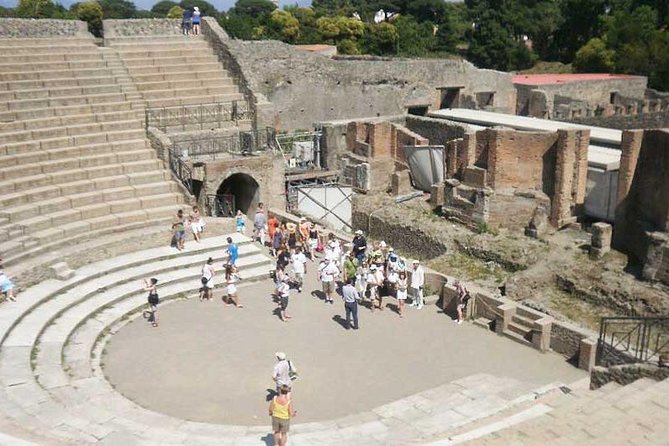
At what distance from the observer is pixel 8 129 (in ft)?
62.9

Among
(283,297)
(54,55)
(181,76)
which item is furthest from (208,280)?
(54,55)

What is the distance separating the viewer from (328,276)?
1546cm

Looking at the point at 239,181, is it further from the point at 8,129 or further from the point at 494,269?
the point at 494,269

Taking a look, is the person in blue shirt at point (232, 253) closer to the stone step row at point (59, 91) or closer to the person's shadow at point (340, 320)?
the person's shadow at point (340, 320)

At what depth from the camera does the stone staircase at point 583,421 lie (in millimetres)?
8867

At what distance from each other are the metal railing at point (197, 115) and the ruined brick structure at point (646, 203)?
37.5 ft

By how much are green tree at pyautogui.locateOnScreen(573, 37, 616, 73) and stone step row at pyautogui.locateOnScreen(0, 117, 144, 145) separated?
122 feet

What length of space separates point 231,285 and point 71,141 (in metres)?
7.29

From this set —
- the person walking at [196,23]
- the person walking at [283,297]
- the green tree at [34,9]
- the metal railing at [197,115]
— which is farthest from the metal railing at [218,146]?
the green tree at [34,9]

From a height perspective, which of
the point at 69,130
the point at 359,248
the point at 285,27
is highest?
the point at 285,27

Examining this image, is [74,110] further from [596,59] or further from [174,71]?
[596,59]

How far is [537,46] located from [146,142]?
51973mm

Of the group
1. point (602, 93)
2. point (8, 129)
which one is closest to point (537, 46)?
point (602, 93)

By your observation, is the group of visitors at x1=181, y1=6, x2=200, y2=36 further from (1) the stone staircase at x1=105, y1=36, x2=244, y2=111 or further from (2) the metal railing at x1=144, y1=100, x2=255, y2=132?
(2) the metal railing at x1=144, y1=100, x2=255, y2=132
